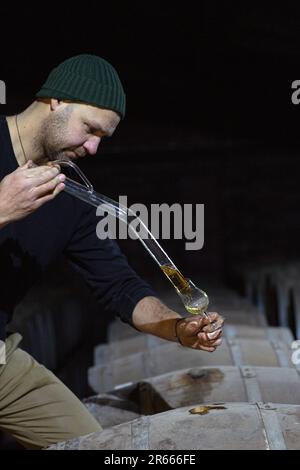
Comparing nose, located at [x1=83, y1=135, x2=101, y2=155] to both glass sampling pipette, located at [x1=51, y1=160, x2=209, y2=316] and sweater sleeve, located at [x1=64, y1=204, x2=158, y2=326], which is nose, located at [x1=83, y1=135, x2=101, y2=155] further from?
sweater sleeve, located at [x1=64, y1=204, x2=158, y2=326]

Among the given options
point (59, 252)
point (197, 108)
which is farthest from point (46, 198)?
point (197, 108)

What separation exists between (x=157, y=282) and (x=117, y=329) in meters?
2.16

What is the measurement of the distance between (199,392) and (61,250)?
2.35ft

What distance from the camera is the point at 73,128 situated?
1761 millimetres

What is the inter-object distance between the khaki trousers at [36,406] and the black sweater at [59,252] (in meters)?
0.13

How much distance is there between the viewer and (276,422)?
4.98 ft

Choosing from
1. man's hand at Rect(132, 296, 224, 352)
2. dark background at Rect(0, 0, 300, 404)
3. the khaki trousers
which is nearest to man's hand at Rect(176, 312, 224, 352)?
man's hand at Rect(132, 296, 224, 352)

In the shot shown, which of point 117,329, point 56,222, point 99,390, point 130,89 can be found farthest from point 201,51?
point 56,222

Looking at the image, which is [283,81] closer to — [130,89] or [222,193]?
[130,89]

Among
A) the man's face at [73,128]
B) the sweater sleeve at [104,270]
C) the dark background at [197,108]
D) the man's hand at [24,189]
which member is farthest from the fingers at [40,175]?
the dark background at [197,108]

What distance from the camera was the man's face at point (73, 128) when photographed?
1.76 meters

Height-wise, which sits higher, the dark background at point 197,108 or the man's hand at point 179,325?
the dark background at point 197,108

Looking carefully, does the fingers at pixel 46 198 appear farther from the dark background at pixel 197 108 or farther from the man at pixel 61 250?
the dark background at pixel 197 108

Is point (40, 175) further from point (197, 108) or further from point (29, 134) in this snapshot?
point (197, 108)
